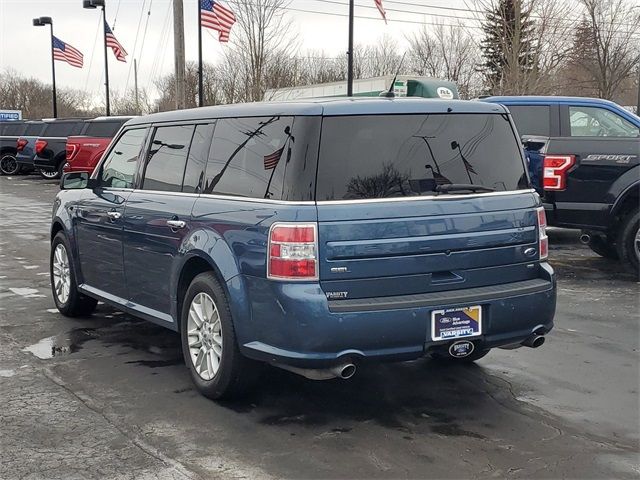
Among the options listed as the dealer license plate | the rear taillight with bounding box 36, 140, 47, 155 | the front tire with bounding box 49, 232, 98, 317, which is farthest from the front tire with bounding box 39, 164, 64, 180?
the dealer license plate

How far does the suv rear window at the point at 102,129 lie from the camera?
22.2m

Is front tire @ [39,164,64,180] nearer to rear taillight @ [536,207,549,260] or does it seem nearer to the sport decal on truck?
the sport decal on truck

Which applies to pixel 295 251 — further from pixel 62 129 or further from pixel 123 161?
pixel 62 129

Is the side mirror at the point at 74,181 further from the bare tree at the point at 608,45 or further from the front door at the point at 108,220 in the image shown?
the bare tree at the point at 608,45

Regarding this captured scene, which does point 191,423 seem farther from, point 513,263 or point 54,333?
point 54,333

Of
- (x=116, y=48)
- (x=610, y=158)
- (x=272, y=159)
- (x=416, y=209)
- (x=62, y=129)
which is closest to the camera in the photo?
(x=416, y=209)

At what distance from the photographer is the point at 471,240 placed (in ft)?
14.7

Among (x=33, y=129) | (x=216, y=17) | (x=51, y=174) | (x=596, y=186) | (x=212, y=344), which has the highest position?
(x=216, y=17)

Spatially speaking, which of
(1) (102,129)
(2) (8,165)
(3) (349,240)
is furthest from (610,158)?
(2) (8,165)

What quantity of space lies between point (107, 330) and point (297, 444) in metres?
3.10

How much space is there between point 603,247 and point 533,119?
204 centimetres

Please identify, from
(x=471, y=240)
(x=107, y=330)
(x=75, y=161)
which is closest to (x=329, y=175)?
(x=471, y=240)

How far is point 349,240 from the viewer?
418cm

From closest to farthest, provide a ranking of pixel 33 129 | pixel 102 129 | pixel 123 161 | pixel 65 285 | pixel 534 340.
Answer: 1. pixel 534 340
2. pixel 123 161
3. pixel 65 285
4. pixel 102 129
5. pixel 33 129
